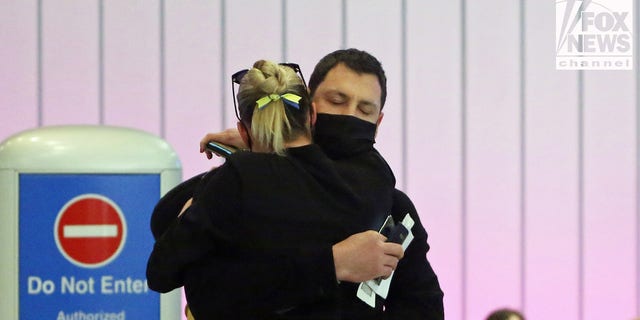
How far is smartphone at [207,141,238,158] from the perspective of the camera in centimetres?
154

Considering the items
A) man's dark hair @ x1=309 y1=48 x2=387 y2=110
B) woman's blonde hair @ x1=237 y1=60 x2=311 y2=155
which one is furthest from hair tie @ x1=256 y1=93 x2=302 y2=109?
man's dark hair @ x1=309 y1=48 x2=387 y2=110

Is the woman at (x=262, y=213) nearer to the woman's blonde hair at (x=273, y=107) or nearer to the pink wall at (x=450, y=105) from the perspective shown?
the woman's blonde hair at (x=273, y=107)

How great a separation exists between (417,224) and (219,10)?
1.55 meters

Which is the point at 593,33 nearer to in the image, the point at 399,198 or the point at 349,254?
the point at 399,198

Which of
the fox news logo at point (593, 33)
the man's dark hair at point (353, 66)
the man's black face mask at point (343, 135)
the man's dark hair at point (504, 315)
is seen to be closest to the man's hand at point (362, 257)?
the man's black face mask at point (343, 135)

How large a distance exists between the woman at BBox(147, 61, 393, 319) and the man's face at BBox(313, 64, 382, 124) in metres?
0.14

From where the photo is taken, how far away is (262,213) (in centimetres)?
129

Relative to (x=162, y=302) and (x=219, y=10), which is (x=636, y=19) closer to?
(x=219, y=10)

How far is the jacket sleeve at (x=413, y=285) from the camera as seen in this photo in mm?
1460

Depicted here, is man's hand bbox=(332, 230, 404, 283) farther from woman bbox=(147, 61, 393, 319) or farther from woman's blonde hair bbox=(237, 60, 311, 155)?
woman's blonde hair bbox=(237, 60, 311, 155)

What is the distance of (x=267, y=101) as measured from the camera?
130 centimetres

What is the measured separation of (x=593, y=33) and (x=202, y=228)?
6.66 feet

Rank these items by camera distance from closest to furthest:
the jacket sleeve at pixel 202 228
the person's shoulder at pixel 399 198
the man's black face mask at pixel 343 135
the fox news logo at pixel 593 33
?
the jacket sleeve at pixel 202 228 < the man's black face mask at pixel 343 135 < the person's shoulder at pixel 399 198 < the fox news logo at pixel 593 33

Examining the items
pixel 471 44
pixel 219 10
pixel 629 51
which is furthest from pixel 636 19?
pixel 219 10
